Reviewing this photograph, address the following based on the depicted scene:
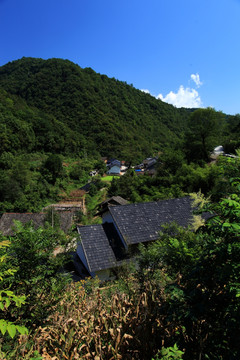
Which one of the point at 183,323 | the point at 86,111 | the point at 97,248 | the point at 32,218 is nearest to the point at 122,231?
the point at 97,248

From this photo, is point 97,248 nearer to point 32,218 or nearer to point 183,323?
point 183,323

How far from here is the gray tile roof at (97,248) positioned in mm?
7926

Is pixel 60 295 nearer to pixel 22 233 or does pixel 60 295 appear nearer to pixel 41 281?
pixel 41 281

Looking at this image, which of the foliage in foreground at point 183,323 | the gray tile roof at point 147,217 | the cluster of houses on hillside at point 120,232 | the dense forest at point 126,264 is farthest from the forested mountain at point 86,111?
the foliage in foreground at point 183,323

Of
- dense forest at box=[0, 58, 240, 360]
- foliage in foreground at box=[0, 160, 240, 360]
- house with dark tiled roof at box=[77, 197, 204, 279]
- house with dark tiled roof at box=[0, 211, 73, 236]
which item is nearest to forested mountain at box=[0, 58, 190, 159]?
dense forest at box=[0, 58, 240, 360]

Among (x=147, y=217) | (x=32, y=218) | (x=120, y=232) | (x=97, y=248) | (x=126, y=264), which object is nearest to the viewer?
(x=126, y=264)

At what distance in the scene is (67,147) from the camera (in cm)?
5766

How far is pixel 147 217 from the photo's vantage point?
960 cm

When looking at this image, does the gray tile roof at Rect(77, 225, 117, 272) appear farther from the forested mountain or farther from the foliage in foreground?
the forested mountain

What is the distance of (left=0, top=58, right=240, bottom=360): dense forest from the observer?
7.18 ft

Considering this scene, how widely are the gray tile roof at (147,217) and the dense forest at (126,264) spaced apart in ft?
3.10

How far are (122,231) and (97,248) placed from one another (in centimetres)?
140

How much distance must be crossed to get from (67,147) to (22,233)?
57221mm

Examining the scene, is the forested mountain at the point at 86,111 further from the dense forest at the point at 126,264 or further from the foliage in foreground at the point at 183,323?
the foliage in foreground at the point at 183,323
